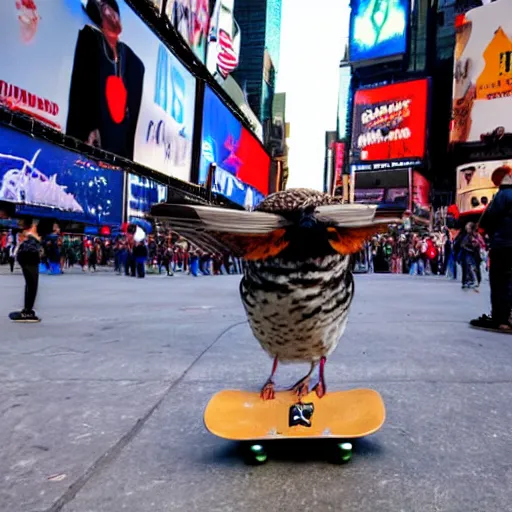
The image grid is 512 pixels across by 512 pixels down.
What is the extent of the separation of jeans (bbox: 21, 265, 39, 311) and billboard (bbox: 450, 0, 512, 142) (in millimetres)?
47365

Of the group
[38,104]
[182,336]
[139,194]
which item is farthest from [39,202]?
[182,336]

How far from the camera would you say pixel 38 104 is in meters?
16.6

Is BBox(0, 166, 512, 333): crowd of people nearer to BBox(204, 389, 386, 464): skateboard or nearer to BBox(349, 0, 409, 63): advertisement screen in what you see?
BBox(204, 389, 386, 464): skateboard

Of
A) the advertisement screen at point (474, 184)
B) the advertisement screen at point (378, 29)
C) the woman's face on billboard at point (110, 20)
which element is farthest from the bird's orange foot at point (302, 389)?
the advertisement screen at point (378, 29)

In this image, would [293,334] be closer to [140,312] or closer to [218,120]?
[140,312]

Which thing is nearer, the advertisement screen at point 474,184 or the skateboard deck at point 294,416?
the skateboard deck at point 294,416

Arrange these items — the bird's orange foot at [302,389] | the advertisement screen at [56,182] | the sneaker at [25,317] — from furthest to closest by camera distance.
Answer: the advertisement screen at [56,182]
the sneaker at [25,317]
the bird's orange foot at [302,389]

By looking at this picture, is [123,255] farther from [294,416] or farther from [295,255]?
[295,255]

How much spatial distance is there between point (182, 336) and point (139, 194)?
827 inches

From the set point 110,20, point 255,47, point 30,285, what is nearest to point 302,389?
point 30,285

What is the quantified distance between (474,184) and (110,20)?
36699 mm

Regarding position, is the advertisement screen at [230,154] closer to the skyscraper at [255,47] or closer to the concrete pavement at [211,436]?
the concrete pavement at [211,436]

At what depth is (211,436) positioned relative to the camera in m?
2.37

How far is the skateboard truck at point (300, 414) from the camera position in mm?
2090
